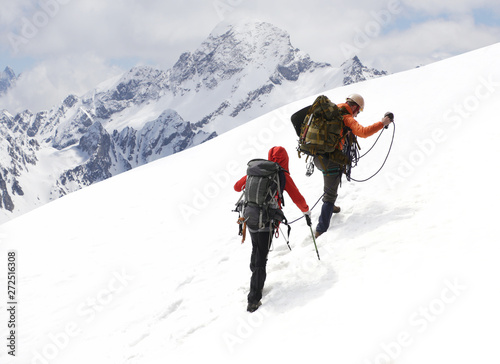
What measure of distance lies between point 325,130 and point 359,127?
66 cm

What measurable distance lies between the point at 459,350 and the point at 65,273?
416 inches

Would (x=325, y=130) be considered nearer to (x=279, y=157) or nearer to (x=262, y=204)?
(x=279, y=157)

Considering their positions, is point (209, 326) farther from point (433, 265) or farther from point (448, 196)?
point (448, 196)

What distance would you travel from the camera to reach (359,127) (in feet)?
22.4

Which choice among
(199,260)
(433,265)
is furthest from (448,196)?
(199,260)

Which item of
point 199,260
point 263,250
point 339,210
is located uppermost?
point 263,250

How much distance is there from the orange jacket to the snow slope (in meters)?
1.89

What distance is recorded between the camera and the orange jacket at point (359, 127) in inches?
258

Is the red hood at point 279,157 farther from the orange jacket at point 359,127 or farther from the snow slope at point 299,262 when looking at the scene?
the snow slope at point 299,262

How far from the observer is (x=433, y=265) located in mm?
4973

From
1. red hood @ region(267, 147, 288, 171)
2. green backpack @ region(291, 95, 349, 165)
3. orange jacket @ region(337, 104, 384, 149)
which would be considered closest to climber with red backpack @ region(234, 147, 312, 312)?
red hood @ region(267, 147, 288, 171)

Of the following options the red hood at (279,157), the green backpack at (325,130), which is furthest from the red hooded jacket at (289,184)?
the green backpack at (325,130)

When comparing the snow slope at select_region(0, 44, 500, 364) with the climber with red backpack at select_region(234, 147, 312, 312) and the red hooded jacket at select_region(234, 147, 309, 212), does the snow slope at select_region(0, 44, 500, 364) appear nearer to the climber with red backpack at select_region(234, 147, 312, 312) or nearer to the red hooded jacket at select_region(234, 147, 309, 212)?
the climber with red backpack at select_region(234, 147, 312, 312)

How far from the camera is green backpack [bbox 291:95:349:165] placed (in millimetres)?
7043
